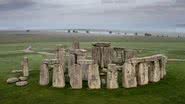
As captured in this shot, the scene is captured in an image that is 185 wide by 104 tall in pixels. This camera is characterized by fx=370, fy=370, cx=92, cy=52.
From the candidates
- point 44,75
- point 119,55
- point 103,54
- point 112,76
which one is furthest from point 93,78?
point 119,55

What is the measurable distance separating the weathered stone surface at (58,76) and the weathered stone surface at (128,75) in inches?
209

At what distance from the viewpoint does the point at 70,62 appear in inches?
1468

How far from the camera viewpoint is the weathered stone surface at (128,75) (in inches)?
1249

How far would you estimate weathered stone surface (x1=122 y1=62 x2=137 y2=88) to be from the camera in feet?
104

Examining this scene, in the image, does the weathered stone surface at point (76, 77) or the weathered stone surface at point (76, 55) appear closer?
the weathered stone surface at point (76, 77)

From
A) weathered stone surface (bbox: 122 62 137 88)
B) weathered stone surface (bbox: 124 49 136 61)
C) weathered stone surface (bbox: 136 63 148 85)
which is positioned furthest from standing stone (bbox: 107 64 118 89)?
weathered stone surface (bbox: 124 49 136 61)

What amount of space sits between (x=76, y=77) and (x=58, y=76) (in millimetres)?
1654

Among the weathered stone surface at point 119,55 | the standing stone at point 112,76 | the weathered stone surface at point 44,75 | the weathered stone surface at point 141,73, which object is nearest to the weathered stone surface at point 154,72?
the weathered stone surface at point 141,73

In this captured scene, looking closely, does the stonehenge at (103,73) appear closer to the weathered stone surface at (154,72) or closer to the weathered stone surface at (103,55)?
the weathered stone surface at (154,72)

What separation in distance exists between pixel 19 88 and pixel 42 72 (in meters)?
2.46

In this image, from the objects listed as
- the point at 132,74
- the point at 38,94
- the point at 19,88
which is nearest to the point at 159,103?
the point at 132,74

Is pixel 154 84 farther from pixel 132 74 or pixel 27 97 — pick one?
pixel 27 97

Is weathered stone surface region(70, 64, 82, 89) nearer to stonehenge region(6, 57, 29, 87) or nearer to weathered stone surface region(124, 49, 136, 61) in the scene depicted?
stonehenge region(6, 57, 29, 87)

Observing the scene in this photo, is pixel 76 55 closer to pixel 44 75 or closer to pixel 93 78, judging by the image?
pixel 44 75
